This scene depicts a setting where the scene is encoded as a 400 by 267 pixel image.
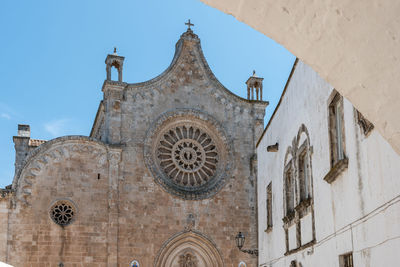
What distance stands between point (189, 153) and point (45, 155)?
6.37 m

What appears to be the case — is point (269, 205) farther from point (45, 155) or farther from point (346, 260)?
point (45, 155)

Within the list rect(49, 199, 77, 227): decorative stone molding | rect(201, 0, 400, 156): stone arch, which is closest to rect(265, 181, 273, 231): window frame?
rect(49, 199, 77, 227): decorative stone molding

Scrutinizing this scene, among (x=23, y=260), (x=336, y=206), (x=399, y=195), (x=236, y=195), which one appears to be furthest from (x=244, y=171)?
(x=399, y=195)

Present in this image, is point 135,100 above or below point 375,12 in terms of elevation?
above

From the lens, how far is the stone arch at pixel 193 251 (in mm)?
22547

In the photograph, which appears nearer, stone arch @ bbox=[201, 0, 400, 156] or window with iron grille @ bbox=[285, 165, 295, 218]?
stone arch @ bbox=[201, 0, 400, 156]

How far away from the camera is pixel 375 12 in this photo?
2.62 metres

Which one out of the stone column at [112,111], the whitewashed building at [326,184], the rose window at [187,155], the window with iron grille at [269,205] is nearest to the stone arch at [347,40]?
the whitewashed building at [326,184]

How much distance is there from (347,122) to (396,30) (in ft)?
16.0

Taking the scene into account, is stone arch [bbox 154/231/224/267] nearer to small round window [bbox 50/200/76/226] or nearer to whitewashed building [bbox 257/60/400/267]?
small round window [bbox 50/200/76/226]

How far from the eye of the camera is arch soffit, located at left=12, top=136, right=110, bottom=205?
Answer: 20391 millimetres

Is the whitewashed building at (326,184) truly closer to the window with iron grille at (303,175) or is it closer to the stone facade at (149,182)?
the window with iron grille at (303,175)

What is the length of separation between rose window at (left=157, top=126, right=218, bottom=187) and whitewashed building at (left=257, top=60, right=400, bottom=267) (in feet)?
32.4

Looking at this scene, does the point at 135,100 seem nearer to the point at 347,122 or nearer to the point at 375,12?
the point at 347,122
